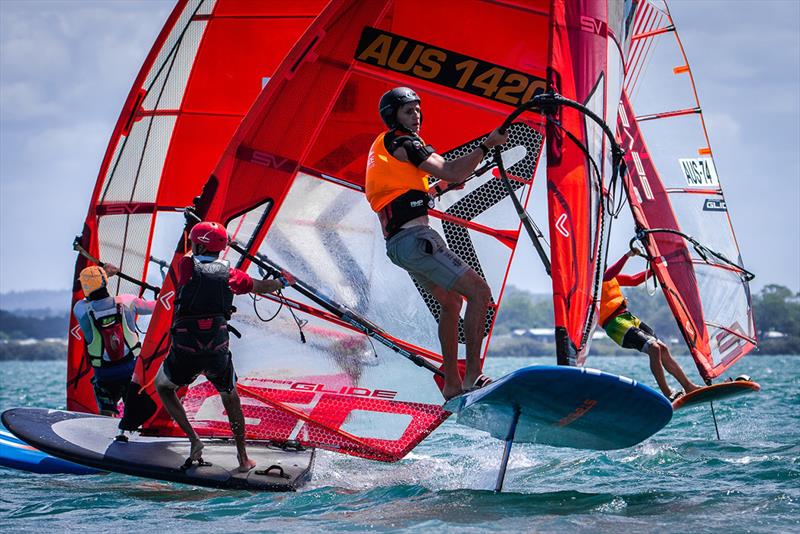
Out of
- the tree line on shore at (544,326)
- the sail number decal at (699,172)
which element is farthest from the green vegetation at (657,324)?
the sail number decal at (699,172)

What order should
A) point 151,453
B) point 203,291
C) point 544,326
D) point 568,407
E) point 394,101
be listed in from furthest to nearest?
1. point 544,326
2. point 151,453
3. point 203,291
4. point 394,101
5. point 568,407

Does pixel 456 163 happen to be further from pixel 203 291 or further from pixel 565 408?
pixel 203 291

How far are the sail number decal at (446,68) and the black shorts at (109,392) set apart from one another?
144 inches

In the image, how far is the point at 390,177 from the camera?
6844 mm

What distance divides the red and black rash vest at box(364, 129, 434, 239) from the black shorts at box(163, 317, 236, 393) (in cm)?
145

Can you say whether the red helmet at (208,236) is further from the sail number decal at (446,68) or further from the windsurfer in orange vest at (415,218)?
the sail number decal at (446,68)

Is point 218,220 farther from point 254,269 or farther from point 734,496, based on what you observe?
point 734,496

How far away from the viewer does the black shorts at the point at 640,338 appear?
10.7 meters

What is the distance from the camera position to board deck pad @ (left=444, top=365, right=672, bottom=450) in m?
6.07

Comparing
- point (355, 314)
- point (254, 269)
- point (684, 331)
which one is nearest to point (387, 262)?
point (355, 314)

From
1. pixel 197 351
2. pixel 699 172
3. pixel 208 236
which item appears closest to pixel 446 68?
pixel 208 236

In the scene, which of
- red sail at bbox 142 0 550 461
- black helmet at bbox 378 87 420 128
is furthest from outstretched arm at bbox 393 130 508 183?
red sail at bbox 142 0 550 461

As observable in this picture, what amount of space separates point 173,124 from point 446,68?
4.10 metres

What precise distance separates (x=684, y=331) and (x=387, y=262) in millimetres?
5250
